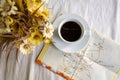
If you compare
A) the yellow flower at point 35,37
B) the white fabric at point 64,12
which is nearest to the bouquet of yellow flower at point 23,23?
the yellow flower at point 35,37

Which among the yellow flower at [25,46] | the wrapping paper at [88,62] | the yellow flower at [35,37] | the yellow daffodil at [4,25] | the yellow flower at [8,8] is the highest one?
the yellow flower at [8,8]

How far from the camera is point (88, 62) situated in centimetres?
74

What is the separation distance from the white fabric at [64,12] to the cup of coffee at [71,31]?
0.06 metres

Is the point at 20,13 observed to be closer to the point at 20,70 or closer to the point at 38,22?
the point at 38,22

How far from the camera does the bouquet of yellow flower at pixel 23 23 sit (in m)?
0.59

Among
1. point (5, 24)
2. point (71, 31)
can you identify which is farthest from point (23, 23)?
point (71, 31)

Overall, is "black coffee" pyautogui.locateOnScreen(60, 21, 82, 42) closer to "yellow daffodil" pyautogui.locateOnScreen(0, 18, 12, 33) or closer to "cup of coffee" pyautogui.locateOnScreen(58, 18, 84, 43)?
"cup of coffee" pyautogui.locateOnScreen(58, 18, 84, 43)

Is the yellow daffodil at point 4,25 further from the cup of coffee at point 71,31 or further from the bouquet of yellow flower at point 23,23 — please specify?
the cup of coffee at point 71,31

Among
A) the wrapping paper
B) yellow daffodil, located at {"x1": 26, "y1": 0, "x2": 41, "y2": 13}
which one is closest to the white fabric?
the wrapping paper

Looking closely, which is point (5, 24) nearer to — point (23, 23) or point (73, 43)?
point (23, 23)

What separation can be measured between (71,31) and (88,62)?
121 mm

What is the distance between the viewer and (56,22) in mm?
744

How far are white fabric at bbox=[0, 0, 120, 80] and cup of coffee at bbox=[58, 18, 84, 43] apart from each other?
0.06 m

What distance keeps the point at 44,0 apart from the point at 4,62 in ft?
0.85
